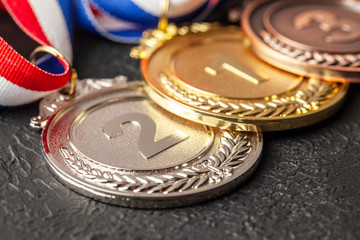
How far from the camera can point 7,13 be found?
3.92 feet

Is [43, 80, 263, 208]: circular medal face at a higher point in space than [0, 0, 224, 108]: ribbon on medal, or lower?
lower

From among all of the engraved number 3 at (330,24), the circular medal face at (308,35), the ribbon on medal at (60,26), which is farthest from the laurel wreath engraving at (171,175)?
the engraved number 3 at (330,24)

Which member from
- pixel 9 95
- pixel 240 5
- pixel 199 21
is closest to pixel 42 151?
pixel 9 95

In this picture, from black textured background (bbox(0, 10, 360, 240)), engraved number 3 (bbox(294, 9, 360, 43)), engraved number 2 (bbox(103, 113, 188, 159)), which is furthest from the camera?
engraved number 3 (bbox(294, 9, 360, 43))

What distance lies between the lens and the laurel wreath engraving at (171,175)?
0.78m

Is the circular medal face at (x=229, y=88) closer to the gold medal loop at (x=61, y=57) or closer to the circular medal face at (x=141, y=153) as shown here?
the circular medal face at (x=141, y=153)

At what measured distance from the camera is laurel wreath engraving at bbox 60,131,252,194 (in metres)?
0.78

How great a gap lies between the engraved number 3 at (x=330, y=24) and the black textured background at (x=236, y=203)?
0.25 metres

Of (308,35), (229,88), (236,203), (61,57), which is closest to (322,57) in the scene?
(308,35)

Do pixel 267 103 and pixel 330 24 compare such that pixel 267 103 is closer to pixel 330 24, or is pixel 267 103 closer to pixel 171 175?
pixel 171 175

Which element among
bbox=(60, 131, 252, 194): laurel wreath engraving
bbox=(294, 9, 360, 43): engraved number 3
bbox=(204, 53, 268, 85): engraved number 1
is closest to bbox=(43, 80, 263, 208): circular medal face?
bbox=(60, 131, 252, 194): laurel wreath engraving

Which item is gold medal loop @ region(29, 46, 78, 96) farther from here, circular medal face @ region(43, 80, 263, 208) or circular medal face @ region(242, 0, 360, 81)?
circular medal face @ region(242, 0, 360, 81)

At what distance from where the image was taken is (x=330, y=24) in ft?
3.86

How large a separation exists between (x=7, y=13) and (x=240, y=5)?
658 mm
